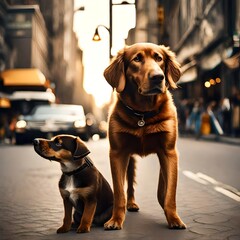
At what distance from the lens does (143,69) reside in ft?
15.0

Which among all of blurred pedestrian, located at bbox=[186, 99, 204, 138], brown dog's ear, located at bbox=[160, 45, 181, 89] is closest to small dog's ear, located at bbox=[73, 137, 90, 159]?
brown dog's ear, located at bbox=[160, 45, 181, 89]

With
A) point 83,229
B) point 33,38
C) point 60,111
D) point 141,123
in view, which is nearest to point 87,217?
point 83,229

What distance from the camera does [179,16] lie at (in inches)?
1999

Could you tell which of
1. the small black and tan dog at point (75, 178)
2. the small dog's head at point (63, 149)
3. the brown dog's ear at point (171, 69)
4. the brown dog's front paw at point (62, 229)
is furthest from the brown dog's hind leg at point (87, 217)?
the brown dog's ear at point (171, 69)

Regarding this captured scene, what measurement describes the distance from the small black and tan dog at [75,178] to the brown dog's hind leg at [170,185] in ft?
2.04

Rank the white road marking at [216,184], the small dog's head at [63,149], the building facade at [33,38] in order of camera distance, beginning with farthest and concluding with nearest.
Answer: the building facade at [33,38]
the white road marking at [216,184]
the small dog's head at [63,149]

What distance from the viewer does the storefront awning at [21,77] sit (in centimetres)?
4209

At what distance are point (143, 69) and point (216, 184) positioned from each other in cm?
415

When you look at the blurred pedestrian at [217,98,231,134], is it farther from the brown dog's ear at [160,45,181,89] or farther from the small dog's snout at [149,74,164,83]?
the small dog's snout at [149,74,164,83]

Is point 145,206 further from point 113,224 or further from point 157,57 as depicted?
point 157,57

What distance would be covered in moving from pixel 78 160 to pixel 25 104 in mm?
33620

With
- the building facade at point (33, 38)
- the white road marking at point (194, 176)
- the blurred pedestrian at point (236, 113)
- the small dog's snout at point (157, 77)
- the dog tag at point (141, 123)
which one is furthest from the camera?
the building facade at point (33, 38)

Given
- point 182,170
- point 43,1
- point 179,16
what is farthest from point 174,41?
point 182,170

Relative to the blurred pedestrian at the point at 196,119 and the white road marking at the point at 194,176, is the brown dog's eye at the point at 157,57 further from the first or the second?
the blurred pedestrian at the point at 196,119
